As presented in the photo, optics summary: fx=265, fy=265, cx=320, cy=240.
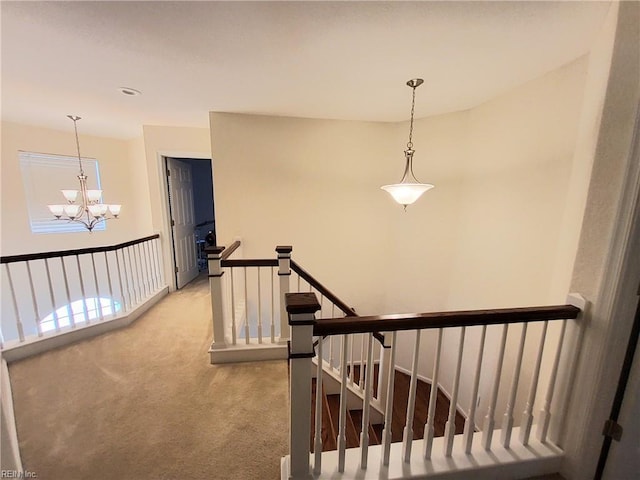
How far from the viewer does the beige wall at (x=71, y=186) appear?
11.4 ft

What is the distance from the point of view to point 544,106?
2051mm

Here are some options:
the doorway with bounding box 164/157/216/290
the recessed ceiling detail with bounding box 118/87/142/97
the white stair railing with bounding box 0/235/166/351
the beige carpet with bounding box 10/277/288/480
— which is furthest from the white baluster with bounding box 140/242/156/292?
the recessed ceiling detail with bounding box 118/87/142/97

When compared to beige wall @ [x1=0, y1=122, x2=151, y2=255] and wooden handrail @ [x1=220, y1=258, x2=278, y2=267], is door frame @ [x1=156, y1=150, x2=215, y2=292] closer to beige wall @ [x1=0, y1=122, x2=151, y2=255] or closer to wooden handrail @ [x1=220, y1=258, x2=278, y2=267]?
beige wall @ [x1=0, y1=122, x2=151, y2=255]

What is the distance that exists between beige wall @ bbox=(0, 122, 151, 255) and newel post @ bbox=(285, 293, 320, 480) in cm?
433

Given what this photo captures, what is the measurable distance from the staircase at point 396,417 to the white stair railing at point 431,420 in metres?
0.81

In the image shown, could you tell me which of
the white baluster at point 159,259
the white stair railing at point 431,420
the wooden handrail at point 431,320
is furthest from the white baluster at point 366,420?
the white baluster at point 159,259

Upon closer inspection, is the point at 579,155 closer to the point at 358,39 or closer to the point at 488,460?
the point at 358,39

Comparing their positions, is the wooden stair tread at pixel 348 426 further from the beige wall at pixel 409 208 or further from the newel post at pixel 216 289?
the beige wall at pixel 409 208

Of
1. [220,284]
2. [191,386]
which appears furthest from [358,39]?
[191,386]

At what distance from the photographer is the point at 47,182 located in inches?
153

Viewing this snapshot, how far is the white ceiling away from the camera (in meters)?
1.37

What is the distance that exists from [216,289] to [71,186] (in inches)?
150

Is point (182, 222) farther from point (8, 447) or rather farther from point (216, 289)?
point (8, 447)

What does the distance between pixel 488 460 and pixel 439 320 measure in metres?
0.82
